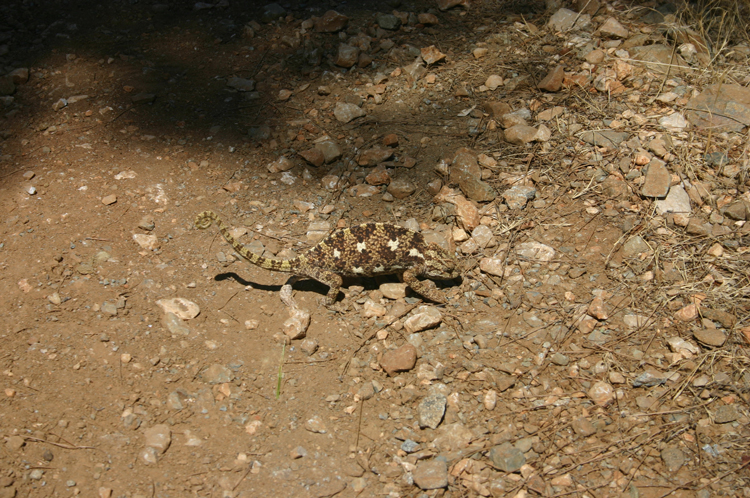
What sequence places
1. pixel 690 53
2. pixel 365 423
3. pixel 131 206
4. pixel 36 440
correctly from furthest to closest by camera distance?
pixel 690 53, pixel 131 206, pixel 365 423, pixel 36 440

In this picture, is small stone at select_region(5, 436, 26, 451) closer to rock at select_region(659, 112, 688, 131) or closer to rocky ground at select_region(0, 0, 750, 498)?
rocky ground at select_region(0, 0, 750, 498)

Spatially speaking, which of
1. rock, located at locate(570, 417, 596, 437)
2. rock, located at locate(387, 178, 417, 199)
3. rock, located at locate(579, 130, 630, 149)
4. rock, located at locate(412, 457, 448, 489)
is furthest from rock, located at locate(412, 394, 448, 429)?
rock, located at locate(579, 130, 630, 149)

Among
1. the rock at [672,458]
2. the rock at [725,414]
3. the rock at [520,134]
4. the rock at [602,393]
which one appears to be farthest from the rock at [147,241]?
the rock at [725,414]

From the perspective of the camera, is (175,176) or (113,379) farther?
(175,176)

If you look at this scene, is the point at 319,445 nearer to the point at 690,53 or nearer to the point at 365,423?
the point at 365,423

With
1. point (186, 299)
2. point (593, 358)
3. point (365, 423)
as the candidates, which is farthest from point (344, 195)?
point (593, 358)

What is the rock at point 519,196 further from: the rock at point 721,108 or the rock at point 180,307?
the rock at point 180,307

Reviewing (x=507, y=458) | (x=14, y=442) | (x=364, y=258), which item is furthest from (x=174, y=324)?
(x=507, y=458)
